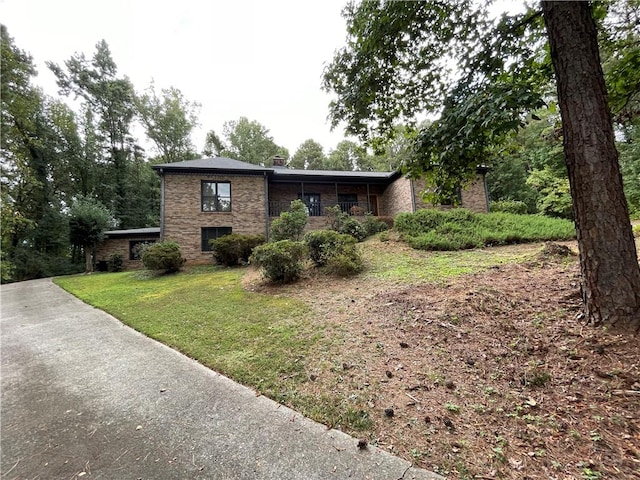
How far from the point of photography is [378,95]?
463cm

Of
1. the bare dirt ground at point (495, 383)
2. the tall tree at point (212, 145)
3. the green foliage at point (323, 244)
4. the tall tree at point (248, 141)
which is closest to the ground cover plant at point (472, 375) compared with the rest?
the bare dirt ground at point (495, 383)

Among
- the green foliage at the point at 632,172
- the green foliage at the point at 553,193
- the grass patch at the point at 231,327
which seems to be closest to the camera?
the grass patch at the point at 231,327

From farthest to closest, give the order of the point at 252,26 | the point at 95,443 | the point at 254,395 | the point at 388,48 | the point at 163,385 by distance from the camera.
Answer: the point at 252,26
the point at 388,48
the point at 163,385
the point at 254,395
the point at 95,443

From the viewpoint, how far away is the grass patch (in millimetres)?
3164

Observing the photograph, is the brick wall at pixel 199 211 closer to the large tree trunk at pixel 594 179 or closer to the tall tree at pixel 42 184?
the tall tree at pixel 42 184

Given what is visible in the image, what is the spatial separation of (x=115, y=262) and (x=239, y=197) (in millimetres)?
9456

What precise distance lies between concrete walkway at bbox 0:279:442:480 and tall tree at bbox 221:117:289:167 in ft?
Answer: 103

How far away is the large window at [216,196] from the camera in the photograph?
1454 centimetres

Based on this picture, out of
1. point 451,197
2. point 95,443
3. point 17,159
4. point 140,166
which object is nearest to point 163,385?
point 95,443

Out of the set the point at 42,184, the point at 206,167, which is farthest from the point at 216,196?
the point at 42,184

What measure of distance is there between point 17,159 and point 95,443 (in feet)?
38.5

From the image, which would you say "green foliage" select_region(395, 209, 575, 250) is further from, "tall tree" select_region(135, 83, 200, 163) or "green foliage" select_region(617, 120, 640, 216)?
"tall tree" select_region(135, 83, 200, 163)

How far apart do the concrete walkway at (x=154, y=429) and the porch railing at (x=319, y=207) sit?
1264 centimetres

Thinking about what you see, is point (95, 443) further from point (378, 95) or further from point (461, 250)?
point (461, 250)
